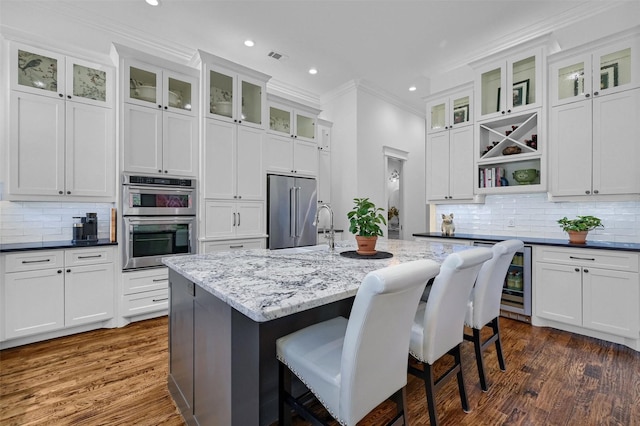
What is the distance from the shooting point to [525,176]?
353cm

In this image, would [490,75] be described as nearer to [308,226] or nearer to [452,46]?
[452,46]

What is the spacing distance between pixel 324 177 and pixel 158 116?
8.65ft

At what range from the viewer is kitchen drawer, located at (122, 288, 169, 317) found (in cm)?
304

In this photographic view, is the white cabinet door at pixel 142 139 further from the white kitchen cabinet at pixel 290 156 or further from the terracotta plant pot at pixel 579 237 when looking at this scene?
the terracotta plant pot at pixel 579 237

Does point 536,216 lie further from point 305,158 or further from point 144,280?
point 144,280

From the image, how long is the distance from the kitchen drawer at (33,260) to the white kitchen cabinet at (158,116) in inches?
41.2

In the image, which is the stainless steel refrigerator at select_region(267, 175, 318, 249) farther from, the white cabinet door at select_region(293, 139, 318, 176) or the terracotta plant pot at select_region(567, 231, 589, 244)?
the terracotta plant pot at select_region(567, 231, 589, 244)

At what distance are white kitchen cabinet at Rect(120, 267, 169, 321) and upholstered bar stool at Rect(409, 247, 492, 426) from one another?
2.83 meters

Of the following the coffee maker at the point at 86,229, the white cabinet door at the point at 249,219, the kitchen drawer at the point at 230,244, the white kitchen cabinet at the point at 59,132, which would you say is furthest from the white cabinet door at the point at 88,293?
the white cabinet door at the point at 249,219

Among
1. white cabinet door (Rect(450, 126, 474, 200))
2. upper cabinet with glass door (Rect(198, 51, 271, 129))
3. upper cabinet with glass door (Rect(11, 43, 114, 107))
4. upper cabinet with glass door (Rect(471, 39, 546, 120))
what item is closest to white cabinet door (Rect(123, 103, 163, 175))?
upper cabinet with glass door (Rect(11, 43, 114, 107))

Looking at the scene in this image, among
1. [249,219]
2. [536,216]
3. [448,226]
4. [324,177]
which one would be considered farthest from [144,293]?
[536,216]

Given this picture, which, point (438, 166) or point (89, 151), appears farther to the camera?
point (438, 166)

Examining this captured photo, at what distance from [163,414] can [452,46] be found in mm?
4939

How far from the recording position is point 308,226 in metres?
4.39
